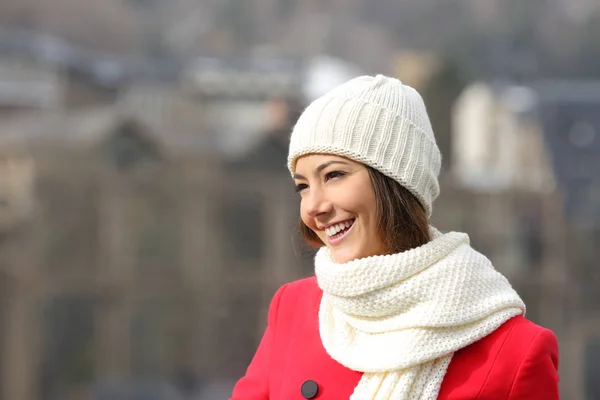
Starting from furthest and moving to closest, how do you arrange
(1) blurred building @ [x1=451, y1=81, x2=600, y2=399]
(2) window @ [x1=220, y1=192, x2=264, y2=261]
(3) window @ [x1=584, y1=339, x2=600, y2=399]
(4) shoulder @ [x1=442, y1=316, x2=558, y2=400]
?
(2) window @ [x1=220, y1=192, x2=264, y2=261]
(3) window @ [x1=584, y1=339, x2=600, y2=399]
(1) blurred building @ [x1=451, y1=81, x2=600, y2=399]
(4) shoulder @ [x1=442, y1=316, x2=558, y2=400]

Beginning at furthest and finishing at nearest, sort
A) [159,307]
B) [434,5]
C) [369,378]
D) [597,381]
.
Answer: [434,5], [159,307], [597,381], [369,378]

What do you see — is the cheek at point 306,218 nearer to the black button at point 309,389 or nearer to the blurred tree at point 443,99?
the black button at point 309,389

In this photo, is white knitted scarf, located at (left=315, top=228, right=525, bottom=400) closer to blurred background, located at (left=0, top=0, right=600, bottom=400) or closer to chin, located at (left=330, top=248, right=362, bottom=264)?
chin, located at (left=330, top=248, right=362, bottom=264)

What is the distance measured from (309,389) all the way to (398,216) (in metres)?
0.11

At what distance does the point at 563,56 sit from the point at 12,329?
4331mm

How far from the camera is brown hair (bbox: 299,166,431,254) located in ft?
1.66

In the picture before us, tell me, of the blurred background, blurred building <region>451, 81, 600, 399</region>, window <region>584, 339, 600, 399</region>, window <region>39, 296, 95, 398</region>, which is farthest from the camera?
window <region>39, 296, 95, 398</region>

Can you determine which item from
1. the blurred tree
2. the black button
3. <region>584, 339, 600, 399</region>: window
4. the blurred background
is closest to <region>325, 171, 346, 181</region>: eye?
the black button

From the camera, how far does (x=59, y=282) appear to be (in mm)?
6340

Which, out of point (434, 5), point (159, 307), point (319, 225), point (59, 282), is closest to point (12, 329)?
point (59, 282)

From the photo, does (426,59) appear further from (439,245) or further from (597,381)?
(439,245)

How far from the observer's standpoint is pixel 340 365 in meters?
0.52


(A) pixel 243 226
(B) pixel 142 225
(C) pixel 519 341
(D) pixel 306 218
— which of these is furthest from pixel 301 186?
(B) pixel 142 225

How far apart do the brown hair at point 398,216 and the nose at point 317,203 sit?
0.03m
